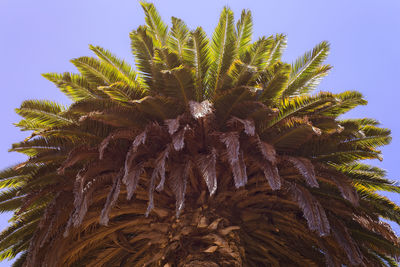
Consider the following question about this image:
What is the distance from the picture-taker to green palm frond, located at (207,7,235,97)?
8.52m

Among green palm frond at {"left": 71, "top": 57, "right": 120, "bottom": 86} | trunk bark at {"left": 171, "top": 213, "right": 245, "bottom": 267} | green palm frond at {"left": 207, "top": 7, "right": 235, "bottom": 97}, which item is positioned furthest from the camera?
green palm frond at {"left": 207, "top": 7, "right": 235, "bottom": 97}

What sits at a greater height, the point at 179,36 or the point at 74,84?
the point at 179,36

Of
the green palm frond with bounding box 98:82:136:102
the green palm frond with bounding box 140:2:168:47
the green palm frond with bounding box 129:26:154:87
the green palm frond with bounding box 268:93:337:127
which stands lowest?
the green palm frond with bounding box 268:93:337:127

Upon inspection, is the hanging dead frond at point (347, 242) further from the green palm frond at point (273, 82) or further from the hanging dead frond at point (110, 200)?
the hanging dead frond at point (110, 200)

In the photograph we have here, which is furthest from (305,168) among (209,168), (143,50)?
(143,50)

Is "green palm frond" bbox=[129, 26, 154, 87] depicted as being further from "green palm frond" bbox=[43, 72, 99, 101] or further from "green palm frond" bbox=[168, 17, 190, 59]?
"green palm frond" bbox=[43, 72, 99, 101]

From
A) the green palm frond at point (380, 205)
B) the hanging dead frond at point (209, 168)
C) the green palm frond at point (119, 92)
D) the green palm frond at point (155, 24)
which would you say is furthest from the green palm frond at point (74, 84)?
the green palm frond at point (380, 205)

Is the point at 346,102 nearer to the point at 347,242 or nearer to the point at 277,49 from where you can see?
the point at 277,49

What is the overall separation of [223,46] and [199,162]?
2509 mm

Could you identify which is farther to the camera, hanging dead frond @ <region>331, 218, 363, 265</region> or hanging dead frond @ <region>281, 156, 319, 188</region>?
hanging dead frond @ <region>331, 218, 363, 265</region>

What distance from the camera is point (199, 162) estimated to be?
733cm

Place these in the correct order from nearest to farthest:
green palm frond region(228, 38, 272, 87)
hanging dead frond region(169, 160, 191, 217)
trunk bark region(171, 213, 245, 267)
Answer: hanging dead frond region(169, 160, 191, 217) < trunk bark region(171, 213, 245, 267) < green palm frond region(228, 38, 272, 87)

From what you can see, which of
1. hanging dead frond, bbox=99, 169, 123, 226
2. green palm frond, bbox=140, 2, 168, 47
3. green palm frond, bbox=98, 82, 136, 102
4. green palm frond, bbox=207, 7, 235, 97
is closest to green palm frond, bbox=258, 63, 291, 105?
green palm frond, bbox=207, 7, 235, 97

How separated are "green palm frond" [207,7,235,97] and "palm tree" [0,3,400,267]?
0.07ft
